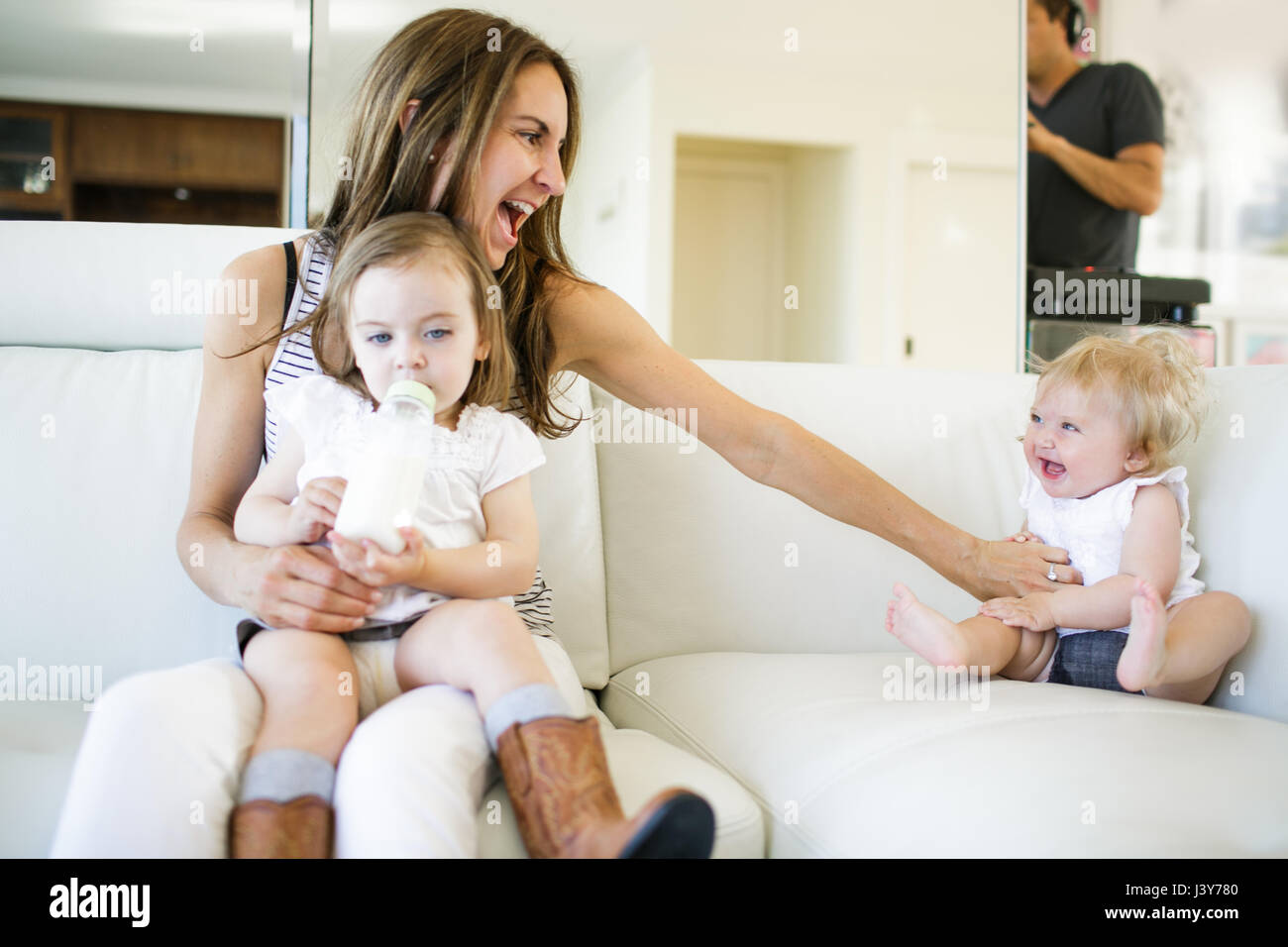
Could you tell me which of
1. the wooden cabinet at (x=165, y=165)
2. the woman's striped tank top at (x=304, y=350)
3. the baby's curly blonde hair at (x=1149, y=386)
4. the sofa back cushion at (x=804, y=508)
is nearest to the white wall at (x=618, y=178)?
the wooden cabinet at (x=165, y=165)

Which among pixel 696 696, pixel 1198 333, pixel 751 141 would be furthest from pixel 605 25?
pixel 696 696

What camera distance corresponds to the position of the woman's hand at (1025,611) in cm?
118

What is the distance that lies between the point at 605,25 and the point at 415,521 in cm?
413

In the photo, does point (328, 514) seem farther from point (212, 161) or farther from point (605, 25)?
point (212, 161)

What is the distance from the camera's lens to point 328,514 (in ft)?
2.88

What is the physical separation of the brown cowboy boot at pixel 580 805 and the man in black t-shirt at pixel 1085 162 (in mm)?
2687

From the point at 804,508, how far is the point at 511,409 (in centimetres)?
46

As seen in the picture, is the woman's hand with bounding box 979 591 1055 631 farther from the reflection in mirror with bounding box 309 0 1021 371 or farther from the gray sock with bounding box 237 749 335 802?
the reflection in mirror with bounding box 309 0 1021 371

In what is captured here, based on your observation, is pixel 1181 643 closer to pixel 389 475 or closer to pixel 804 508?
pixel 804 508

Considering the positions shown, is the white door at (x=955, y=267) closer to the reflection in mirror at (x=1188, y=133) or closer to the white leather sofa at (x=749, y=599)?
the reflection in mirror at (x=1188, y=133)

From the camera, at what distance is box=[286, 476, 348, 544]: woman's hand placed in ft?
2.87

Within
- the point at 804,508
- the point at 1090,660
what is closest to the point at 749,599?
the point at 804,508
